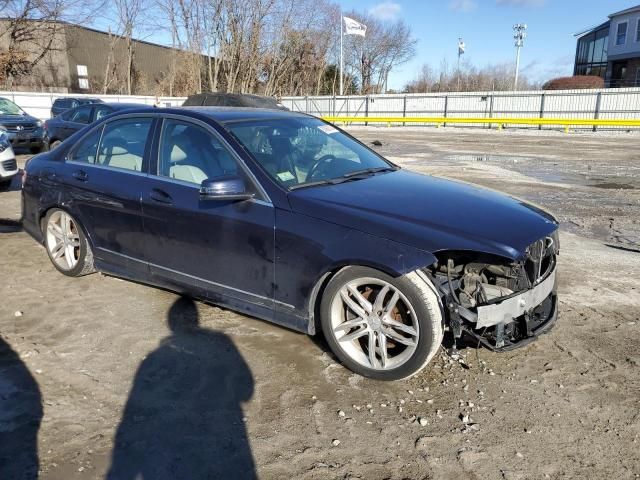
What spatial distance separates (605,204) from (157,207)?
7.89 m

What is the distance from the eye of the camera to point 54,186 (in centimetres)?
491

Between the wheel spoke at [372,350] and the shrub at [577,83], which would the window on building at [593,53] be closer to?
the shrub at [577,83]

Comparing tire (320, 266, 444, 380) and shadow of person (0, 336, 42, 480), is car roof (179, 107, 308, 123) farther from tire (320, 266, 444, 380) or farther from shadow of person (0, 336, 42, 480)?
shadow of person (0, 336, 42, 480)

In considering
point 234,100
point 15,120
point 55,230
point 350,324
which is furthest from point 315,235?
point 15,120

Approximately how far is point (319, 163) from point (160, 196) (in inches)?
49.2

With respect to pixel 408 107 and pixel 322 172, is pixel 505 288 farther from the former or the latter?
pixel 408 107

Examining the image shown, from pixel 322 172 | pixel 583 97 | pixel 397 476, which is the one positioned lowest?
pixel 397 476

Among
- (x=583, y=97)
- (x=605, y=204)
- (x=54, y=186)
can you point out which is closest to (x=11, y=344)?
(x=54, y=186)

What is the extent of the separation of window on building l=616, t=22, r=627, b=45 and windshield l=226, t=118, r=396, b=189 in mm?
50957

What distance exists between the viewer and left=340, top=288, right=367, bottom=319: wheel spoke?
10.7 feet

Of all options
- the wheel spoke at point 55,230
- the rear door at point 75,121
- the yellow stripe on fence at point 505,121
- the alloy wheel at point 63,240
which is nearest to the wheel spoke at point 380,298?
the alloy wheel at point 63,240

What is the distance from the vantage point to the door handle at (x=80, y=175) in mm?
4621

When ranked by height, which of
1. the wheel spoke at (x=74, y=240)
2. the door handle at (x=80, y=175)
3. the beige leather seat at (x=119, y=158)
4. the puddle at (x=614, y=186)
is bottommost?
the puddle at (x=614, y=186)

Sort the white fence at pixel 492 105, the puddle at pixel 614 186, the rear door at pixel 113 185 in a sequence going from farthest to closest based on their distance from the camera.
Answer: the white fence at pixel 492 105 → the puddle at pixel 614 186 → the rear door at pixel 113 185
